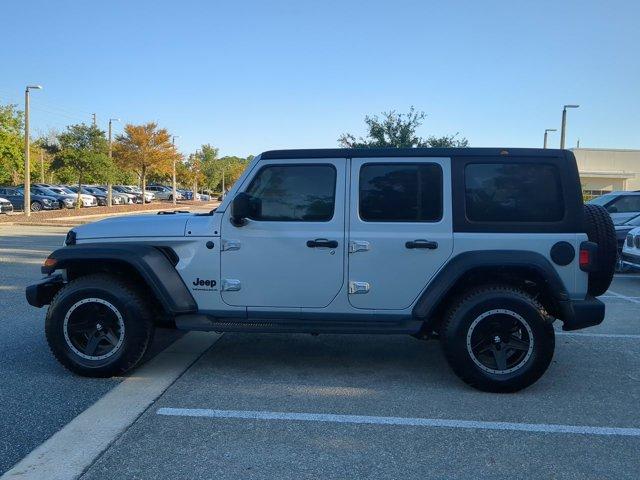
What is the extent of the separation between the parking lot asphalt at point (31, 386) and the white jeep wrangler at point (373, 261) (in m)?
0.25

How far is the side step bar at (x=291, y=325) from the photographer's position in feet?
15.5

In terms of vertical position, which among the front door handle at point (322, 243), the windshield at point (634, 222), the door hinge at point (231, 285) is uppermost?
the windshield at point (634, 222)

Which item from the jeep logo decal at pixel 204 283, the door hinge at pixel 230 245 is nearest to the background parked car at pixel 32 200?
the jeep logo decal at pixel 204 283

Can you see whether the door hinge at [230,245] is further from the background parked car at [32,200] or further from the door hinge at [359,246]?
the background parked car at [32,200]

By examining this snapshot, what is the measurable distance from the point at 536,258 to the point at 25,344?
195 inches

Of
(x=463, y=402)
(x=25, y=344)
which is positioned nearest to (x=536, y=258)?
(x=463, y=402)

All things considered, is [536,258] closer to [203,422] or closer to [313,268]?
[313,268]

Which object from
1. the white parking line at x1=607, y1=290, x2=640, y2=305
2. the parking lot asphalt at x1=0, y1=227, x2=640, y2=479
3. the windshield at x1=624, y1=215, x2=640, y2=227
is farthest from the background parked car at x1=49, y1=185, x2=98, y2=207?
the parking lot asphalt at x1=0, y1=227, x2=640, y2=479

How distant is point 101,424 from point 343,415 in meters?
1.67

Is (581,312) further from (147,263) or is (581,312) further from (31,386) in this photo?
(31,386)

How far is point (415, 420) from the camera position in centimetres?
405

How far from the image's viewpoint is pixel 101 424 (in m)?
3.89

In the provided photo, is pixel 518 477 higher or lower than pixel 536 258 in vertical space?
lower

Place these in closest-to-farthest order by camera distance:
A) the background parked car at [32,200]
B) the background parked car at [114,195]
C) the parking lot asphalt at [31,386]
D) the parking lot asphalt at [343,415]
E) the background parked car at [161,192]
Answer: the parking lot asphalt at [343,415] < the parking lot asphalt at [31,386] < the background parked car at [32,200] < the background parked car at [114,195] < the background parked car at [161,192]
